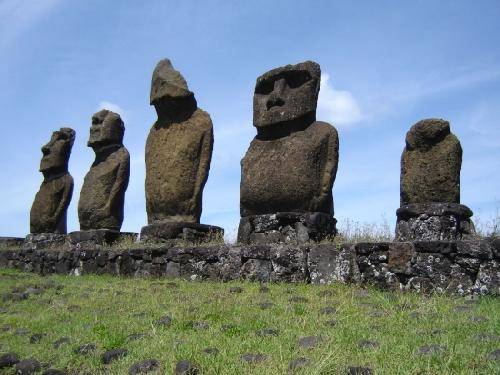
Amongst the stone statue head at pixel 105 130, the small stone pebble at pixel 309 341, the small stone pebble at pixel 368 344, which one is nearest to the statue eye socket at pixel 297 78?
the stone statue head at pixel 105 130

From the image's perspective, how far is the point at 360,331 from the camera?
4633 mm

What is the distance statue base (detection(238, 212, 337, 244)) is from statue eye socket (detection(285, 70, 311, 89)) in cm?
206

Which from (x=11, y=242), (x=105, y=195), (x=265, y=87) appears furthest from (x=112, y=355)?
(x=11, y=242)

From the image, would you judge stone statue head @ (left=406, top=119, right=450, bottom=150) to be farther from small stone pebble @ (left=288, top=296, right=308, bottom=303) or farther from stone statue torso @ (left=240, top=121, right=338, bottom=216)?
small stone pebble @ (left=288, top=296, right=308, bottom=303)

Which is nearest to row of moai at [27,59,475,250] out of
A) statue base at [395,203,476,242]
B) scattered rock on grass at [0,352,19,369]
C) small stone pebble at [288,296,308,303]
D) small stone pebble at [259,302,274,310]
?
statue base at [395,203,476,242]

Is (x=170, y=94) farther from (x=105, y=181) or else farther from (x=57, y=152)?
(x=57, y=152)

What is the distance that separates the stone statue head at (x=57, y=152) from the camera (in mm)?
14664

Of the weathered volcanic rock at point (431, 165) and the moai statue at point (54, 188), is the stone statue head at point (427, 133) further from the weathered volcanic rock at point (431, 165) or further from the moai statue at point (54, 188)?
the moai statue at point (54, 188)

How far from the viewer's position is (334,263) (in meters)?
7.35

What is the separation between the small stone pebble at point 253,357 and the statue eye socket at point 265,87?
234 inches

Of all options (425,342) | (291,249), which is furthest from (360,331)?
(291,249)

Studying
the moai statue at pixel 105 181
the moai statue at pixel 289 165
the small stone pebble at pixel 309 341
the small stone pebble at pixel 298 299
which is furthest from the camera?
the moai statue at pixel 105 181

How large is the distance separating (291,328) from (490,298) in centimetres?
237

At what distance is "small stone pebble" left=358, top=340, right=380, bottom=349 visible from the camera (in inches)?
164
